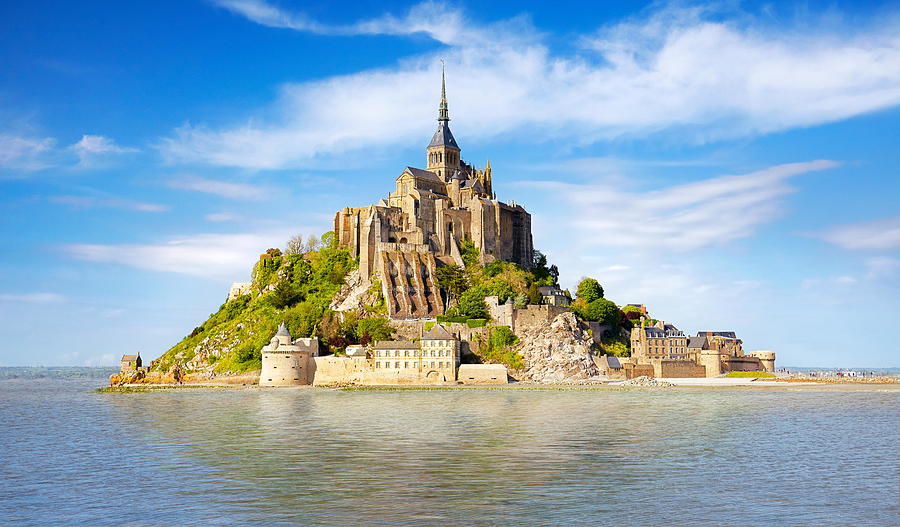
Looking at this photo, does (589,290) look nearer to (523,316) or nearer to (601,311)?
(601,311)

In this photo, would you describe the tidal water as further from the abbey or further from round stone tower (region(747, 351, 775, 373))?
round stone tower (region(747, 351, 775, 373))

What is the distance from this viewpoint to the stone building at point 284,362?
76.1 m

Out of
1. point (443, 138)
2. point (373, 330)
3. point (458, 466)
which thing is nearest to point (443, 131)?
point (443, 138)

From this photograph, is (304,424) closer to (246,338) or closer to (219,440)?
(219,440)

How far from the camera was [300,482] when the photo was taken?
85.0 feet

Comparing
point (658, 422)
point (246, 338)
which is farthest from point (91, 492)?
point (246, 338)

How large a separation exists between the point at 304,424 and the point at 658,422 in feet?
56.7

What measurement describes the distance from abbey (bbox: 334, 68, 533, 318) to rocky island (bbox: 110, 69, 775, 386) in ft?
0.53

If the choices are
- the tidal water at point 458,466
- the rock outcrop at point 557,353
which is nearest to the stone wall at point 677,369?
the rock outcrop at point 557,353

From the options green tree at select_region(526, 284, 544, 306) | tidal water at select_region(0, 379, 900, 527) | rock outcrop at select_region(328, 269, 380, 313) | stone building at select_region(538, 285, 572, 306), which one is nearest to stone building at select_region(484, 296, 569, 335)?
stone building at select_region(538, 285, 572, 306)

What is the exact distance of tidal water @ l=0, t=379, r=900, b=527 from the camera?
21.7 meters

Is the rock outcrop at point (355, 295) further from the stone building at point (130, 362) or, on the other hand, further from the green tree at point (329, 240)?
the stone building at point (130, 362)

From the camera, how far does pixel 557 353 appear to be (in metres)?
77.8

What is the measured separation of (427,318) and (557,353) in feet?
42.0
